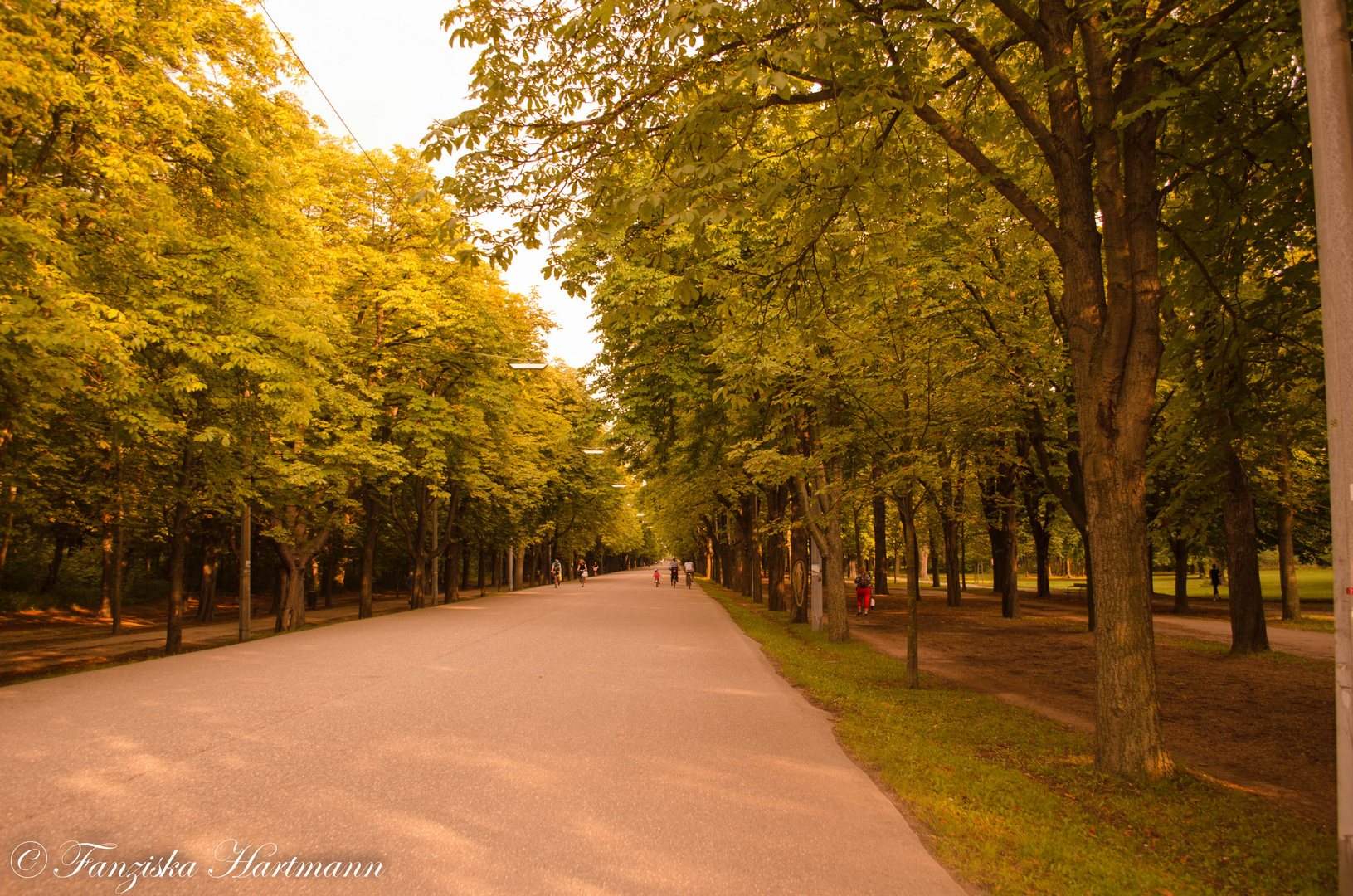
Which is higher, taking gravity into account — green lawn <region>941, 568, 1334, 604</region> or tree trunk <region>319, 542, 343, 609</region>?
tree trunk <region>319, 542, 343, 609</region>

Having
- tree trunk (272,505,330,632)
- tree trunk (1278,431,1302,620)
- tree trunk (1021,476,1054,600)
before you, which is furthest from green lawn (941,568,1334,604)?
tree trunk (272,505,330,632)

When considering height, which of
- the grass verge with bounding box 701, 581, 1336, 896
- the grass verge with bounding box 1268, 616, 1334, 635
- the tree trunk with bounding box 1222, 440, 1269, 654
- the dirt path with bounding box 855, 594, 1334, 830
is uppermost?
the tree trunk with bounding box 1222, 440, 1269, 654

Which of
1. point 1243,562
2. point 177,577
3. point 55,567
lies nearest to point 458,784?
point 177,577

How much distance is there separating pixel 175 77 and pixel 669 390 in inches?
421

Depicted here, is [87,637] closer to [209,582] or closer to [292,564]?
[209,582]

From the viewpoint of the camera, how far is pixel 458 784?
18.4 feet

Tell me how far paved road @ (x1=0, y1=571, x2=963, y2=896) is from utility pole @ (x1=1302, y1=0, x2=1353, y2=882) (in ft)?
7.01

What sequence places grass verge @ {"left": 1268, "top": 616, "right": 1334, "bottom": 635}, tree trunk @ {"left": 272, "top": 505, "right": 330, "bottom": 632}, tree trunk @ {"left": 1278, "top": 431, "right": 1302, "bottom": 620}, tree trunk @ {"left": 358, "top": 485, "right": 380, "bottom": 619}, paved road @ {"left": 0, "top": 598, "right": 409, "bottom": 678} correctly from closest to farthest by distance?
paved road @ {"left": 0, "top": 598, "right": 409, "bottom": 678} < grass verge @ {"left": 1268, "top": 616, "right": 1334, "bottom": 635} < tree trunk @ {"left": 1278, "top": 431, "right": 1302, "bottom": 620} < tree trunk @ {"left": 272, "top": 505, "right": 330, "bottom": 632} < tree trunk @ {"left": 358, "top": 485, "right": 380, "bottom": 619}

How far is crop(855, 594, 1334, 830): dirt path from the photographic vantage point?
22.4 feet

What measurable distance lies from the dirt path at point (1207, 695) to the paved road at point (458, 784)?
11.3 ft

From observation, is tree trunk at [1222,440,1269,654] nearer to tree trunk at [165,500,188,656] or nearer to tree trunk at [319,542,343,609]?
tree trunk at [165,500,188,656]

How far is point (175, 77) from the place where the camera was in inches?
498

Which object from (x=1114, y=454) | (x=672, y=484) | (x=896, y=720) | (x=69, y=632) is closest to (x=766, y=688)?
(x=896, y=720)

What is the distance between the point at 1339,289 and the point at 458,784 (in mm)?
6245
